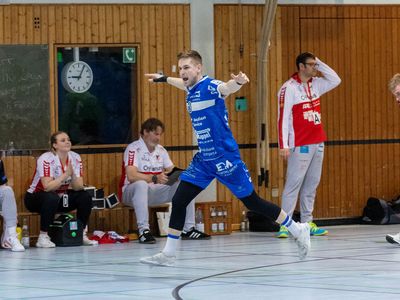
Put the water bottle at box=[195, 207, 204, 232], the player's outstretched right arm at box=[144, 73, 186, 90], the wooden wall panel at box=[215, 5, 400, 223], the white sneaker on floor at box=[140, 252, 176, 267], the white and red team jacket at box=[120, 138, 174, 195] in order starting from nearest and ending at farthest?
1. the white sneaker on floor at box=[140, 252, 176, 267]
2. the player's outstretched right arm at box=[144, 73, 186, 90]
3. the white and red team jacket at box=[120, 138, 174, 195]
4. the water bottle at box=[195, 207, 204, 232]
5. the wooden wall panel at box=[215, 5, 400, 223]

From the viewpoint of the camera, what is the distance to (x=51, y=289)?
8742mm

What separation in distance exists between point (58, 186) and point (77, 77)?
1.84 metres

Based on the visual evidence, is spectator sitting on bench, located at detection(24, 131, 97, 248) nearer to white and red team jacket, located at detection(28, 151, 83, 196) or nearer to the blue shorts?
white and red team jacket, located at detection(28, 151, 83, 196)

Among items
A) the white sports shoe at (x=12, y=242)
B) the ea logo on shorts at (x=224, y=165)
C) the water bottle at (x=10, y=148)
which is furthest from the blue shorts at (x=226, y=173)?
the water bottle at (x=10, y=148)

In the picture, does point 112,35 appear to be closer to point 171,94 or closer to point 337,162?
point 171,94

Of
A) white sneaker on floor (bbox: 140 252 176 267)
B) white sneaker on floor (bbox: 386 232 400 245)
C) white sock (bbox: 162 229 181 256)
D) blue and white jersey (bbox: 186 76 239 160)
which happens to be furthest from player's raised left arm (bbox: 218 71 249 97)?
white sneaker on floor (bbox: 386 232 400 245)

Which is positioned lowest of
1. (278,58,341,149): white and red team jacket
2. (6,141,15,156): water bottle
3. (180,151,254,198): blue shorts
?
(180,151,254,198): blue shorts

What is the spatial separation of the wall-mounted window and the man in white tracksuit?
217 centimetres

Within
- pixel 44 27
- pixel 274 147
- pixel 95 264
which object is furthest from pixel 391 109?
pixel 95 264

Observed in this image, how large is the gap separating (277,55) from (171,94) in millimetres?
1657

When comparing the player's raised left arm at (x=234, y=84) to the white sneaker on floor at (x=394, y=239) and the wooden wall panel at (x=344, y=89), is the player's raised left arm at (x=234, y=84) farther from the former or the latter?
the wooden wall panel at (x=344, y=89)

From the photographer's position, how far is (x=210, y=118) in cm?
1034

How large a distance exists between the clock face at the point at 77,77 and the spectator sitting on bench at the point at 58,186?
1114 mm

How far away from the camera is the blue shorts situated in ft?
33.6
